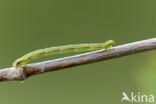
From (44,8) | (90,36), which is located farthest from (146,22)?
(44,8)

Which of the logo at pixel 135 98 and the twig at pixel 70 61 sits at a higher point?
the twig at pixel 70 61

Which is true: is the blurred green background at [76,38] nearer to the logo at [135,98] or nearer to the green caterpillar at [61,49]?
the logo at [135,98]

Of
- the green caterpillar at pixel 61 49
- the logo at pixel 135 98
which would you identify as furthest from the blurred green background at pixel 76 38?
the green caterpillar at pixel 61 49

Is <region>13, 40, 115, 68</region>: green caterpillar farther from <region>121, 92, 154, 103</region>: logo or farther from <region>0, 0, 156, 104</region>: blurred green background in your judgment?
<region>0, 0, 156, 104</region>: blurred green background

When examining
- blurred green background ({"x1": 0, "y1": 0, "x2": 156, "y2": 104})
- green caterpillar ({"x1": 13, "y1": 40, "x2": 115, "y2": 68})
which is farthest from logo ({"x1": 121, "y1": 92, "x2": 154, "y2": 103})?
green caterpillar ({"x1": 13, "y1": 40, "x2": 115, "y2": 68})

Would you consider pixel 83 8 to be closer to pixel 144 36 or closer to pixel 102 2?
pixel 102 2

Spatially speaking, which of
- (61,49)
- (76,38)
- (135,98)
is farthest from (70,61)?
(76,38)
